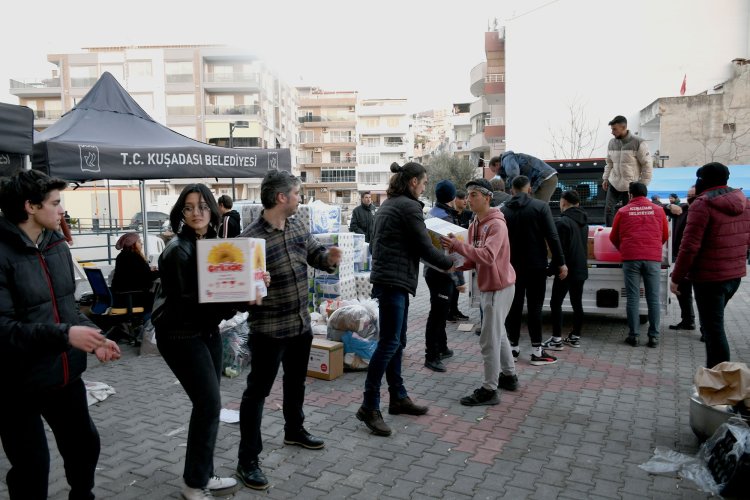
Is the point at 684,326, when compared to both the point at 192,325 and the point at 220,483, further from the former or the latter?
the point at 192,325

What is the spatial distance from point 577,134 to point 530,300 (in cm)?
3080

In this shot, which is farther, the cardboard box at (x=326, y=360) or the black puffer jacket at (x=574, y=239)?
the black puffer jacket at (x=574, y=239)

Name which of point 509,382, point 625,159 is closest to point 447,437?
point 509,382

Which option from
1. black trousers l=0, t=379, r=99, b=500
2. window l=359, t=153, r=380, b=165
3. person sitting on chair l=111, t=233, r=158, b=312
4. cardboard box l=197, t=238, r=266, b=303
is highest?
window l=359, t=153, r=380, b=165

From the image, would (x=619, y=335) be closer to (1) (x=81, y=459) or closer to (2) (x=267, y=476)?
(2) (x=267, y=476)

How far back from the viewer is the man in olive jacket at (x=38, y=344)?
8.61ft

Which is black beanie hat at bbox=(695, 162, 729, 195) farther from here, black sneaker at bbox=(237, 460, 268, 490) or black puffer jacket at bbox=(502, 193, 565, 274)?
black sneaker at bbox=(237, 460, 268, 490)

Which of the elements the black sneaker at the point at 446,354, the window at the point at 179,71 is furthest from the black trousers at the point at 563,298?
the window at the point at 179,71

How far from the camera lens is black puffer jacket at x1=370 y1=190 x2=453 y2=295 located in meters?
4.51

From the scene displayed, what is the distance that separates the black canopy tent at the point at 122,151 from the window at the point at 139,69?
55954 millimetres

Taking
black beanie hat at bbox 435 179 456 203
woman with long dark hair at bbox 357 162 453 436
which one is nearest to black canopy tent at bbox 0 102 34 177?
woman with long dark hair at bbox 357 162 453 436

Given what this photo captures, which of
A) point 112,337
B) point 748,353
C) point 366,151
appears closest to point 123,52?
point 366,151

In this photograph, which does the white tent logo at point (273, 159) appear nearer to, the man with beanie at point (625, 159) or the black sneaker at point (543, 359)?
the black sneaker at point (543, 359)

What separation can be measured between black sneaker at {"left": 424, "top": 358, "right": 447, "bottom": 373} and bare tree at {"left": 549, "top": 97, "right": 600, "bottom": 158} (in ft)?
99.4
